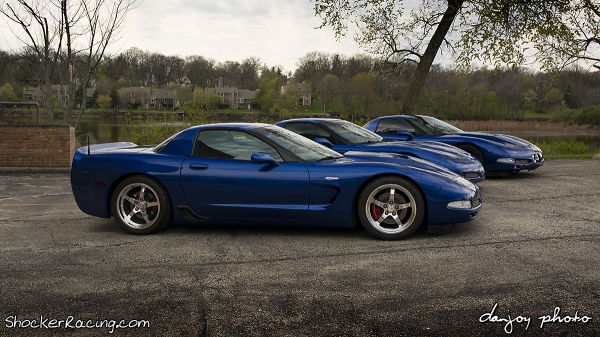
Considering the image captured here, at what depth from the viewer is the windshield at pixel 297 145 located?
5.96m

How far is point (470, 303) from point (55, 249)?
153 inches

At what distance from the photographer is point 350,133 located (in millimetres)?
9273

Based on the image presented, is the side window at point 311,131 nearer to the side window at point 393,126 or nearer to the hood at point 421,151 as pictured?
the hood at point 421,151

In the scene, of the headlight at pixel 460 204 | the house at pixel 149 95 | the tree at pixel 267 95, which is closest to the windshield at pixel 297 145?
the headlight at pixel 460 204

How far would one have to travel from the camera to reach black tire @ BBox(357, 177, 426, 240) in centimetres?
545

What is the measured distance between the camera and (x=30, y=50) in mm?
18109

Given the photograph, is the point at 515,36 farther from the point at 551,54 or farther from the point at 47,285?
the point at 47,285

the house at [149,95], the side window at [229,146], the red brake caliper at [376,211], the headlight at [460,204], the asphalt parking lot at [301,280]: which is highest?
the house at [149,95]

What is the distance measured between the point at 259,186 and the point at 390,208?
135 centimetres

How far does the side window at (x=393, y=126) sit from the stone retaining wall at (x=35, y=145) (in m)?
7.38

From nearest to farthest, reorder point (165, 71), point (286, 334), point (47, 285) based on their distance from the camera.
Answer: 1. point (286, 334)
2. point (47, 285)
3. point (165, 71)

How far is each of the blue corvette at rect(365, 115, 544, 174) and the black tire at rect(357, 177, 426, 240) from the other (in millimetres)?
5142

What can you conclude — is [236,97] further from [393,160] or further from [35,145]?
[393,160]

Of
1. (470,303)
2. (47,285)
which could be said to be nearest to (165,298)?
(47,285)
